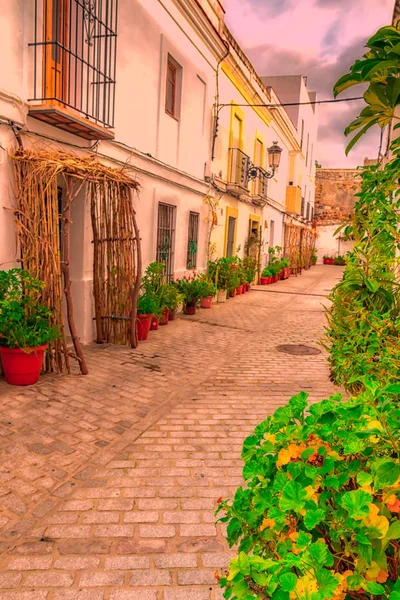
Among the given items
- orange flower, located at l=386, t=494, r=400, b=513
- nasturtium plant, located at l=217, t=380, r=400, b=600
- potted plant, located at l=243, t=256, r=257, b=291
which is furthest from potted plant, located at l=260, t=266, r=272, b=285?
orange flower, located at l=386, t=494, r=400, b=513

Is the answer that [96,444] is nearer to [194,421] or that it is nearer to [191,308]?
[194,421]

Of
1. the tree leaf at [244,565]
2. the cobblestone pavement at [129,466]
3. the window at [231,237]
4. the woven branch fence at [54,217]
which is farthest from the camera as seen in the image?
the window at [231,237]

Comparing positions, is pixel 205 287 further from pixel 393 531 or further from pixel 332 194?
pixel 332 194

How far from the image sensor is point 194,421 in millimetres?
4355

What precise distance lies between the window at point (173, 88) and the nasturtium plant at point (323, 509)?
9078 mm

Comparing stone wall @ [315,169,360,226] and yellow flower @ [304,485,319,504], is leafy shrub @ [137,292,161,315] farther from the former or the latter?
stone wall @ [315,169,360,226]

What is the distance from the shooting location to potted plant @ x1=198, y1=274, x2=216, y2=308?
34.6 feet

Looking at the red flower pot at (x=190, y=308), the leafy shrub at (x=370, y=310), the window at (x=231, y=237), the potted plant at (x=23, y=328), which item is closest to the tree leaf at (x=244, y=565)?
the leafy shrub at (x=370, y=310)

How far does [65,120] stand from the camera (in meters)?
5.54

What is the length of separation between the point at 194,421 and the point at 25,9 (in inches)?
199

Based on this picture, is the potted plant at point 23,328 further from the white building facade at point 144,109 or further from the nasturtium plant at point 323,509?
the nasturtium plant at point 323,509

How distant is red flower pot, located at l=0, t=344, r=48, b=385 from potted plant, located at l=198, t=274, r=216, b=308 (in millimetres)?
5836

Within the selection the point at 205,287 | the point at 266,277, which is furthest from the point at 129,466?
the point at 266,277

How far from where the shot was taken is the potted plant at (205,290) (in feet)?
34.6
